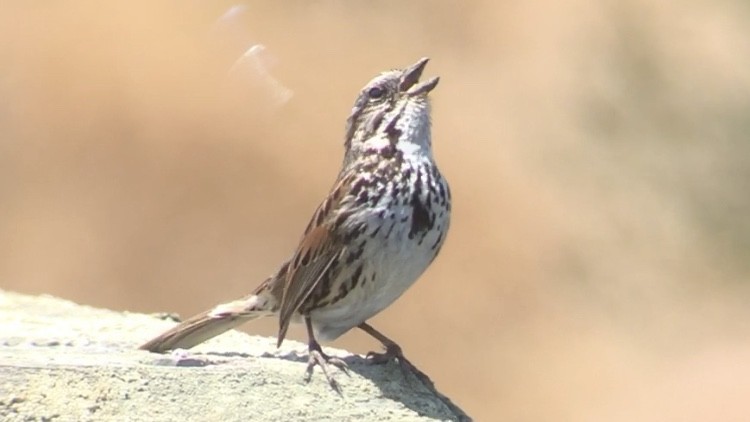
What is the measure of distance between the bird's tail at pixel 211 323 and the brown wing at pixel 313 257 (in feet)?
0.78

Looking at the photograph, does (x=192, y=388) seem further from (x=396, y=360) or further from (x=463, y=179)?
(x=463, y=179)

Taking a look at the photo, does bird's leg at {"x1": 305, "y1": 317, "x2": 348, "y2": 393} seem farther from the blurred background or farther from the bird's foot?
the blurred background

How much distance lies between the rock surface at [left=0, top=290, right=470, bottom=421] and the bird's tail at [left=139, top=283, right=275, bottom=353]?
62 millimetres

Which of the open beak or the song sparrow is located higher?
the open beak

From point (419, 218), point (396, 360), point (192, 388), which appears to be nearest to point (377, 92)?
point (419, 218)

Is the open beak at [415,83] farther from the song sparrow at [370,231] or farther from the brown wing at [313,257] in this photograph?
the brown wing at [313,257]

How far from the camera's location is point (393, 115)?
4531mm

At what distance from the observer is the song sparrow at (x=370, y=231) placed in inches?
166

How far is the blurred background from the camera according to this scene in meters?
10.8

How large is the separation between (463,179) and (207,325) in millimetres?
7595

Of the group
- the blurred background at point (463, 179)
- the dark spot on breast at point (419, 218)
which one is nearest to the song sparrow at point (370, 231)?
the dark spot on breast at point (419, 218)

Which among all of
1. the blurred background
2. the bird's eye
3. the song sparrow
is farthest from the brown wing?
the blurred background

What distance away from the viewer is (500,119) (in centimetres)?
1295

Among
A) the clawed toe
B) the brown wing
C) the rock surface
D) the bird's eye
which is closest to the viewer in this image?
the rock surface
